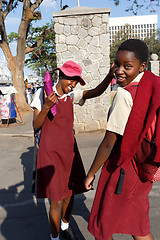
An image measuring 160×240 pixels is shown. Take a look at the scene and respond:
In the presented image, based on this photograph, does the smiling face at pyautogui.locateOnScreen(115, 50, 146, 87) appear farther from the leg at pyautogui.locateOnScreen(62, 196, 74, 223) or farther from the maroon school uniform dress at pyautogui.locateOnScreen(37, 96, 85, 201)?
the leg at pyautogui.locateOnScreen(62, 196, 74, 223)

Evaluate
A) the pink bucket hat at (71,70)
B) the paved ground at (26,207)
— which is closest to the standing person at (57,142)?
the pink bucket hat at (71,70)

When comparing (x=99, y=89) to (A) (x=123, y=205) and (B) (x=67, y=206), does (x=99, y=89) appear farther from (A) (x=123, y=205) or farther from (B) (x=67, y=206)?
(B) (x=67, y=206)

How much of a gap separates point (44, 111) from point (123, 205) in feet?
3.36

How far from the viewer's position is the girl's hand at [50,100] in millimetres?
2117

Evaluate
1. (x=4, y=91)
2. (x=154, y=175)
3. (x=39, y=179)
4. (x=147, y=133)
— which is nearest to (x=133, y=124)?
(x=147, y=133)

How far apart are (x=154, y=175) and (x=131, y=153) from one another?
203 millimetres

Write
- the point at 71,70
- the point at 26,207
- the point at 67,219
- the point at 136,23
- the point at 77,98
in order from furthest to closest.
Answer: the point at 136,23
the point at 26,207
the point at 67,219
the point at 77,98
the point at 71,70

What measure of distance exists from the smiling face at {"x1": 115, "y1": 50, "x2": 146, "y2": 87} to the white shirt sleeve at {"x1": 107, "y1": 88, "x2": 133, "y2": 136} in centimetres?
11

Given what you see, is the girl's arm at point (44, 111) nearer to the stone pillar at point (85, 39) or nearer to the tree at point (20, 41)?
the stone pillar at point (85, 39)

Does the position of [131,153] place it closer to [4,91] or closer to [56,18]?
[56,18]

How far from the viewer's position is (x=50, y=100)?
2.13 meters

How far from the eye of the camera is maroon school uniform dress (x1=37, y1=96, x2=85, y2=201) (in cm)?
238

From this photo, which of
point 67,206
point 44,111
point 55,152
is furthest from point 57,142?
point 67,206

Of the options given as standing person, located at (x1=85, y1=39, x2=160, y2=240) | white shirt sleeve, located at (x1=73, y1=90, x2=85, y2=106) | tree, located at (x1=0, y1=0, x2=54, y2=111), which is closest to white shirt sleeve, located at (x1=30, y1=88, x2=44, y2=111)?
white shirt sleeve, located at (x1=73, y1=90, x2=85, y2=106)
